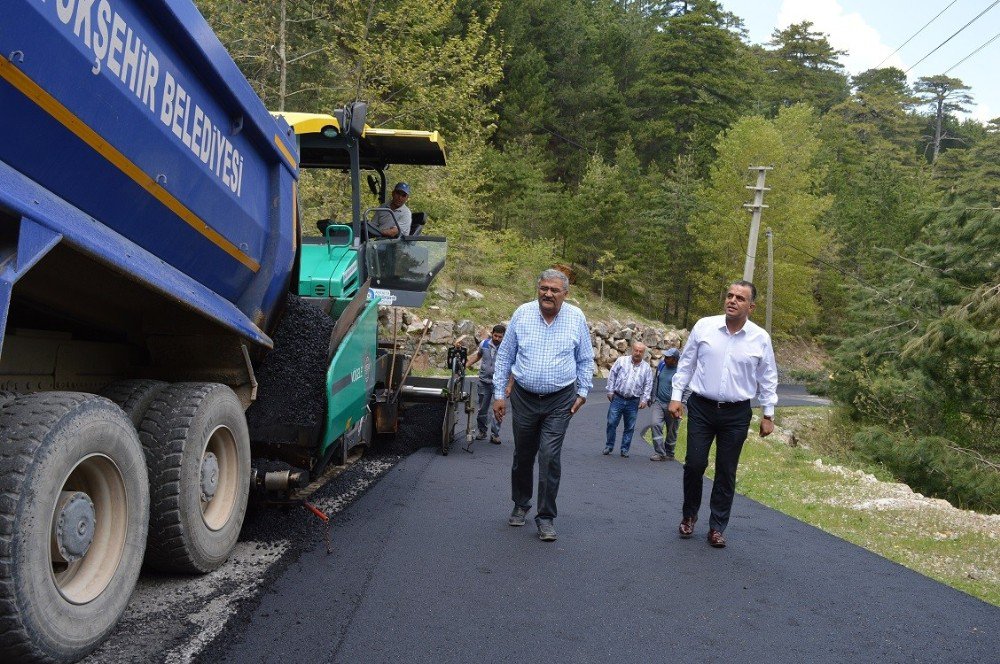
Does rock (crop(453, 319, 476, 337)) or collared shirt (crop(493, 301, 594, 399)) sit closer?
collared shirt (crop(493, 301, 594, 399))

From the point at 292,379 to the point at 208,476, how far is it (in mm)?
1087

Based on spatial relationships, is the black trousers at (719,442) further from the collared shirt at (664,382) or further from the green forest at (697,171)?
the green forest at (697,171)

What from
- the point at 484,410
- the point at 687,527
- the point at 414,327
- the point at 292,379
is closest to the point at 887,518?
the point at 687,527

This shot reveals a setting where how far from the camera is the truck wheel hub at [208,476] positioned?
425 centimetres

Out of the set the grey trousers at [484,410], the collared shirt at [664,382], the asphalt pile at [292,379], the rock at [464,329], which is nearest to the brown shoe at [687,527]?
the asphalt pile at [292,379]

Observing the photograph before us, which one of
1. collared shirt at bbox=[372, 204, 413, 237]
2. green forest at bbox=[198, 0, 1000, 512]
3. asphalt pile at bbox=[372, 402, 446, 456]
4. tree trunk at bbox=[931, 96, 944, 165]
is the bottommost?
asphalt pile at bbox=[372, 402, 446, 456]

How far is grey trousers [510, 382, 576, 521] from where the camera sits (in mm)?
5898

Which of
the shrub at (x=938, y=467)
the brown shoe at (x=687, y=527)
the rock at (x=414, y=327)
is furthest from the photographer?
the rock at (x=414, y=327)

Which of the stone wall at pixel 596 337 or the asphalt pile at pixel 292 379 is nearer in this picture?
the asphalt pile at pixel 292 379

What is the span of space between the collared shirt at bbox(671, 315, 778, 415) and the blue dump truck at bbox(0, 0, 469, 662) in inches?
94.5

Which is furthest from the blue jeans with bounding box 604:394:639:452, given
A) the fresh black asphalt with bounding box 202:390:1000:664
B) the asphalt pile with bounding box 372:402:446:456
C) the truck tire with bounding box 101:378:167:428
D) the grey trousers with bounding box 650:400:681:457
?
the truck tire with bounding box 101:378:167:428

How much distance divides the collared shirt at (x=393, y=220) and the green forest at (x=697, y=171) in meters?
7.24

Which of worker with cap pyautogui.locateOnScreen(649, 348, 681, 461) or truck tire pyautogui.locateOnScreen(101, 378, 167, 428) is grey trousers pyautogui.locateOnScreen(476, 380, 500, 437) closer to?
worker with cap pyautogui.locateOnScreen(649, 348, 681, 461)

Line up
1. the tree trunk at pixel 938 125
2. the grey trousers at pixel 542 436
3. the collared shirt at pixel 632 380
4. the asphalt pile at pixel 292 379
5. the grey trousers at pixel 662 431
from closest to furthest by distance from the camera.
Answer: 1. the asphalt pile at pixel 292 379
2. the grey trousers at pixel 542 436
3. the grey trousers at pixel 662 431
4. the collared shirt at pixel 632 380
5. the tree trunk at pixel 938 125
